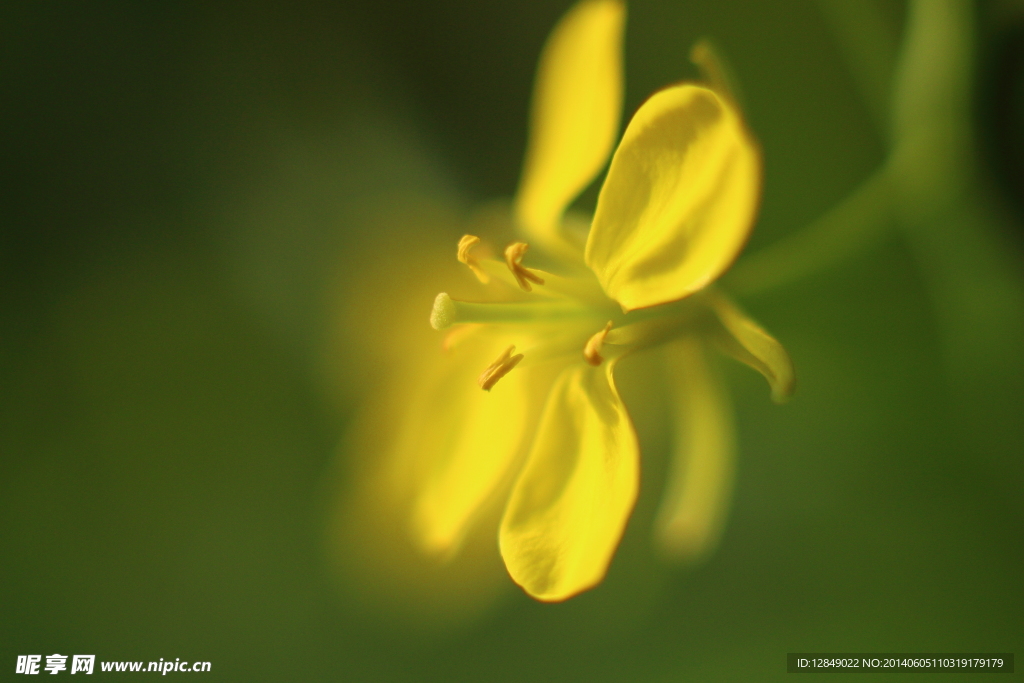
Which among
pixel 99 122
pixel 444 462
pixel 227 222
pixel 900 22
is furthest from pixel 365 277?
pixel 900 22

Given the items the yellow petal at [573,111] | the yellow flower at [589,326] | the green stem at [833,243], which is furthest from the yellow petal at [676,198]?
the green stem at [833,243]

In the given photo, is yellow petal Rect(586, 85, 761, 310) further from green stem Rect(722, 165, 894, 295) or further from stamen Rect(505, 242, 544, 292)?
green stem Rect(722, 165, 894, 295)

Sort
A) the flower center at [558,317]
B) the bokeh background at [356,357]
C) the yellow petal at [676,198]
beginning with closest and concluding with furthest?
the yellow petal at [676,198] → the flower center at [558,317] → the bokeh background at [356,357]

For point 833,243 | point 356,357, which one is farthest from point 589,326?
point 356,357

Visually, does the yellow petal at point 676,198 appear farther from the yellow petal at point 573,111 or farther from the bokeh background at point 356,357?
the bokeh background at point 356,357

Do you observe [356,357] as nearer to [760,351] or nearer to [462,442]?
[462,442]
